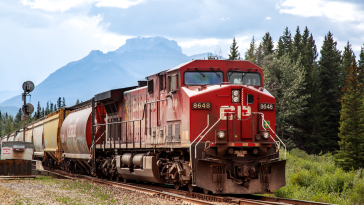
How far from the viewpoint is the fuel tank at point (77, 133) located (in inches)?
780

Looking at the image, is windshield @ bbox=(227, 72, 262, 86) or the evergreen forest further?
the evergreen forest

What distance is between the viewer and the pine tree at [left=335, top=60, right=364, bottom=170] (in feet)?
116

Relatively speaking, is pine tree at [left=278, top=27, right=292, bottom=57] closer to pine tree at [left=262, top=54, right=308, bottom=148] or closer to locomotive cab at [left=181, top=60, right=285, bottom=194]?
pine tree at [left=262, top=54, right=308, bottom=148]

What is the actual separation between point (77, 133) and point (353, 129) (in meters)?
27.7

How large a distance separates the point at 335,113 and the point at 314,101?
12.1 feet

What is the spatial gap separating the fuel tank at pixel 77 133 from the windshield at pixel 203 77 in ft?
31.2

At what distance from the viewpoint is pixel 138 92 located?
15.9m

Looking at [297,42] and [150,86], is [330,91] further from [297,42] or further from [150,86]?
[150,86]

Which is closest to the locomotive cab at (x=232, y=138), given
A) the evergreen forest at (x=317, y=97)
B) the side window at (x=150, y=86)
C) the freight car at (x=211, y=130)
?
the freight car at (x=211, y=130)

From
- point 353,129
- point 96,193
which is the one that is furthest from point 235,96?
point 353,129

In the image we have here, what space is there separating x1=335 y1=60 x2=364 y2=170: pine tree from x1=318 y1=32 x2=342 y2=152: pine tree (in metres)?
15.2

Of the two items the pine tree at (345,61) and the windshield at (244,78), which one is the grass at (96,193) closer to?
the windshield at (244,78)

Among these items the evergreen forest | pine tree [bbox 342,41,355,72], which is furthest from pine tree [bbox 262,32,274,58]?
pine tree [bbox 342,41,355,72]

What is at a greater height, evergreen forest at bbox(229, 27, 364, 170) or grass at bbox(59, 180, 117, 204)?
evergreen forest at bbox(229, 27, 364, 170)
